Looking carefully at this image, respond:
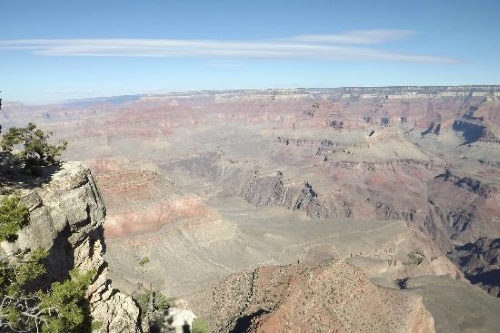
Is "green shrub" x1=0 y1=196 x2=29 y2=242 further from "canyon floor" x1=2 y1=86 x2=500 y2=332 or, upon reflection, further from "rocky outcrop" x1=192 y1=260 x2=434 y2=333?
"rocky outcrop" x1=192 y1=260 x2=434 y2=333

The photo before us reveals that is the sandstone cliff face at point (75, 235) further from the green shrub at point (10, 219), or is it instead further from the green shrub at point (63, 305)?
the green shrub at point (63, 305)

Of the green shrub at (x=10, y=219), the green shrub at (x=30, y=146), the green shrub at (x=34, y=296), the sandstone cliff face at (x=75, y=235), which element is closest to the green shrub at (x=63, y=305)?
the green shrub at (x=34, y=296)

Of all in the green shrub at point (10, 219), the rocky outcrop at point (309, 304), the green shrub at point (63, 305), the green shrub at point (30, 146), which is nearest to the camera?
the green shrub at point (10, 219)

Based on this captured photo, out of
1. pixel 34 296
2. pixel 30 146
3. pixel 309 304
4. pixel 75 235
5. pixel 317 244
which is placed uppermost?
pixel 30 146

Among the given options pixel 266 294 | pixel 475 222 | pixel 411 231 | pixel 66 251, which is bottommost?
pixel 475 222

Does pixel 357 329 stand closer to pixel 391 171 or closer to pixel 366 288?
pixel 366 288

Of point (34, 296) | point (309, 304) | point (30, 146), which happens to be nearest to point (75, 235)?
point (30, 146)

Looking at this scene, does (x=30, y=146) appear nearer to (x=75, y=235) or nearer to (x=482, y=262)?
(x=75, y=235)

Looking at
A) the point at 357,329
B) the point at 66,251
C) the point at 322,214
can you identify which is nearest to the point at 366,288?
the point at 357,329
